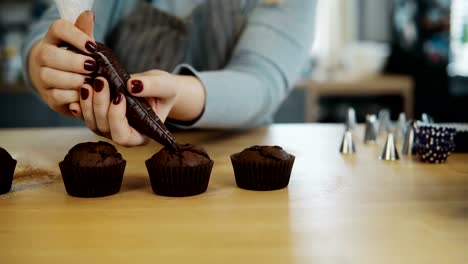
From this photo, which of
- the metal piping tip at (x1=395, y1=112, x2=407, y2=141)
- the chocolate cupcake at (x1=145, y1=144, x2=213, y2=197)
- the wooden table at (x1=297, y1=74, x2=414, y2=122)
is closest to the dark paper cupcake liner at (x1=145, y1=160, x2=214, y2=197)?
the chocolate cupcake at (x1=145, y1=144, x2=213, y2=197)

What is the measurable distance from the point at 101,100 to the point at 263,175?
0.95ft

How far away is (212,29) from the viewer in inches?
67.2

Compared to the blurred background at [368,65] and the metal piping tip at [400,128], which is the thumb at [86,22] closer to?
the metal piping tip at [400,128]

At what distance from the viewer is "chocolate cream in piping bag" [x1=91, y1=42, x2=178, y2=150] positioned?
999 mm

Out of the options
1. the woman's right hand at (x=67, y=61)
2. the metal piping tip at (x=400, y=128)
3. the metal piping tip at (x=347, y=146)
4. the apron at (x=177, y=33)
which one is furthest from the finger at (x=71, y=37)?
the metal piping tip at (x=400, y=128)

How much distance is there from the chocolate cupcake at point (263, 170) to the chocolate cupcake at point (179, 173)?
2.1 inches

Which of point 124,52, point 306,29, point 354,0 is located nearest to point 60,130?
point 124,52

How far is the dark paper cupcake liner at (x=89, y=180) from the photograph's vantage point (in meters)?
0.93

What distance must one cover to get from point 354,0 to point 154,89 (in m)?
3.48

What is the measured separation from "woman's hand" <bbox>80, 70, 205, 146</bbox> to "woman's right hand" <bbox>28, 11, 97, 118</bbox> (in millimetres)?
27

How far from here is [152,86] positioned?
3.37 ft

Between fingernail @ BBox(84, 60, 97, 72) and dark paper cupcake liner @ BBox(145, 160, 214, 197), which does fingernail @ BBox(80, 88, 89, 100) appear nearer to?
fingernail @ BBox(84, 60, 97, 72)

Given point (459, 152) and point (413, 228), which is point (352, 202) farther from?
point (459, 152)

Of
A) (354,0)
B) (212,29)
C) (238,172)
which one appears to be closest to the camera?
(238,172)
